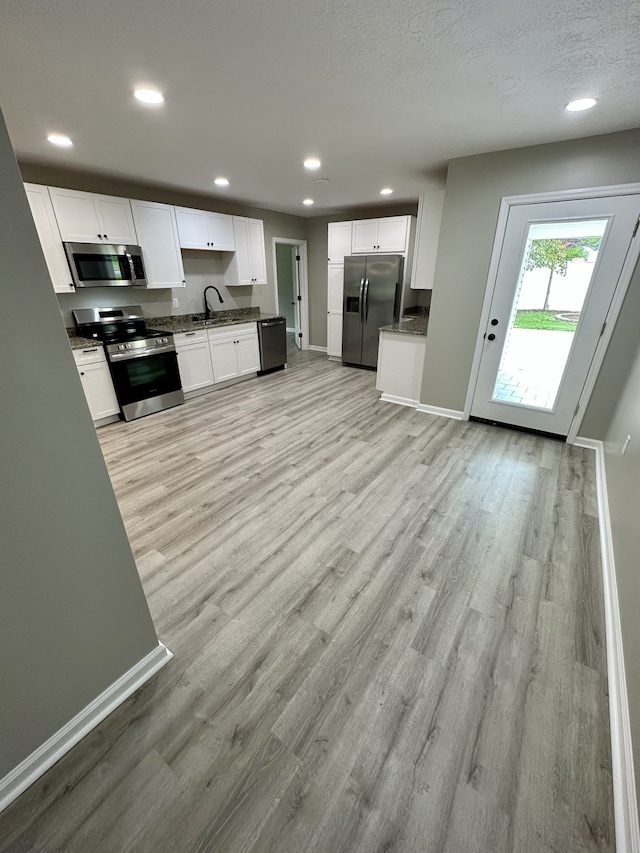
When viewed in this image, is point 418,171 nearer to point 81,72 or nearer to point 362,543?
point 81,72

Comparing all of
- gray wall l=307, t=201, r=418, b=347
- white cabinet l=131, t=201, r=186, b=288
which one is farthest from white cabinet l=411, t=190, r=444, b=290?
white cabinet l=131, t=201, r=186, b=288

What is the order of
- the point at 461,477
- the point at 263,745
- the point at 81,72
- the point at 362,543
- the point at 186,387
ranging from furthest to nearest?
the point at 186,387
the point at 461,477
the point at 362,543
the point at 81,72
the point at 263,745

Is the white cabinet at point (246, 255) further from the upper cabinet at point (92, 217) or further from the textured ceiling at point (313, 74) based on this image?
the textured ceiling at point (313, 74)

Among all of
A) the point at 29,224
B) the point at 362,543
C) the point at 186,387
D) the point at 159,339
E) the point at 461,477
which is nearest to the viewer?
the point at 29,224

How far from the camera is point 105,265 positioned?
356 centimetres

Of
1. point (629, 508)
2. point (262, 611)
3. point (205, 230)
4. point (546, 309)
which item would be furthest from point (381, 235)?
point (262, 611)

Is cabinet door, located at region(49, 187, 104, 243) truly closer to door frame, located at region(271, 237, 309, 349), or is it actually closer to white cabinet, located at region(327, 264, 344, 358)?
door frame, located at region(271, 237, 309, 349)

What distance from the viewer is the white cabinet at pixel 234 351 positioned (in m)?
4.64

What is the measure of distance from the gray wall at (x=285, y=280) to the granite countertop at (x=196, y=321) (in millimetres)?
2396

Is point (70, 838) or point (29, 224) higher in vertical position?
point (29, 224)

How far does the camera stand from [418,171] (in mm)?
3395

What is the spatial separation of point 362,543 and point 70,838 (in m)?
1.56

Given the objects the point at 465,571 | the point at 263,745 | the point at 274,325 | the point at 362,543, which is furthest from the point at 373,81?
the point at 274,325

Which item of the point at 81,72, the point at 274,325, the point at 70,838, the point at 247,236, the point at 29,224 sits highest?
the point at 81,72
